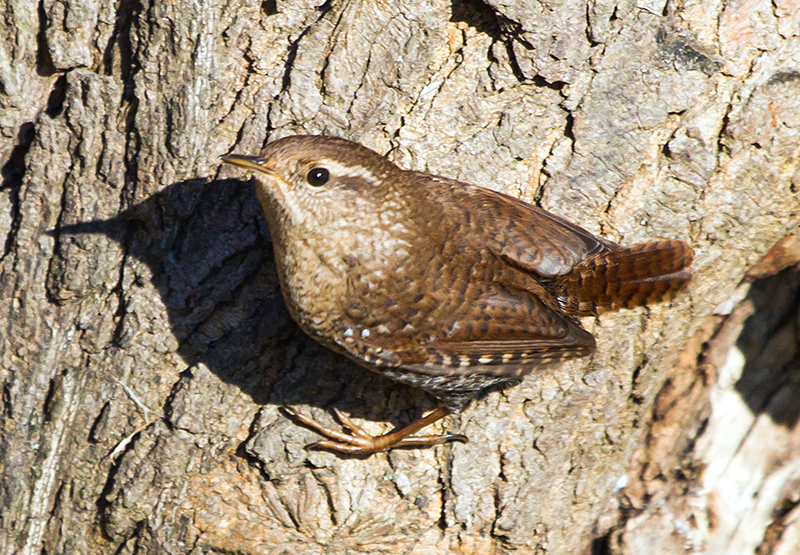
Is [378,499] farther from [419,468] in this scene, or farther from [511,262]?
[511,262]

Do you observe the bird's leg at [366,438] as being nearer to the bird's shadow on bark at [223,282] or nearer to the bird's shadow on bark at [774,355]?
the bird's shadow on bark at [223,282]

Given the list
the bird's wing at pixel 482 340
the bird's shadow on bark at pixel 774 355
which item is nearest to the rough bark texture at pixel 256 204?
the bird's wing at pixel 482 340

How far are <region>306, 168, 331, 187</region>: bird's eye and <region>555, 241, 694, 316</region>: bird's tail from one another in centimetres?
104

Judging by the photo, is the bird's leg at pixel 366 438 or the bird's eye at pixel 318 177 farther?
the bird's leg at pixel 366 438

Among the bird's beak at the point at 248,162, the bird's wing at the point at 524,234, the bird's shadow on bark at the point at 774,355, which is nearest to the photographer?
the bird's beak at the point at 248,162

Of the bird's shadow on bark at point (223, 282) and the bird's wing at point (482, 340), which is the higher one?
the bird's shadow on bark at point (223, 282)

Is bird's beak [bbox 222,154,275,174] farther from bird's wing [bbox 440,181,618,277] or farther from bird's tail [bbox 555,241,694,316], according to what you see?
bird's tail [bbox 555,241,694,316]

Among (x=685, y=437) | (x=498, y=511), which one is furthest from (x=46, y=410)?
(x=685, y=437)

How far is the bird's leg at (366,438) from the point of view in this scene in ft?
9.24

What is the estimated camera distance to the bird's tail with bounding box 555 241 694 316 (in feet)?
8.54

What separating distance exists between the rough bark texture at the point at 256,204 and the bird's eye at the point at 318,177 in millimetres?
436

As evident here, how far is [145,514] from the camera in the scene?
281 centimetres

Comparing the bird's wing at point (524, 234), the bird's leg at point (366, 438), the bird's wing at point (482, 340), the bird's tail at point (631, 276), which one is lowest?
the bird's leg at point (366, 438)

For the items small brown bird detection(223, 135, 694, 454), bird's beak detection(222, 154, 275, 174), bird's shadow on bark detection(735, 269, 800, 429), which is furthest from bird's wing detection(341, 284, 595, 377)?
bird's shadow on bark detection(735, 269, 800, 429)
